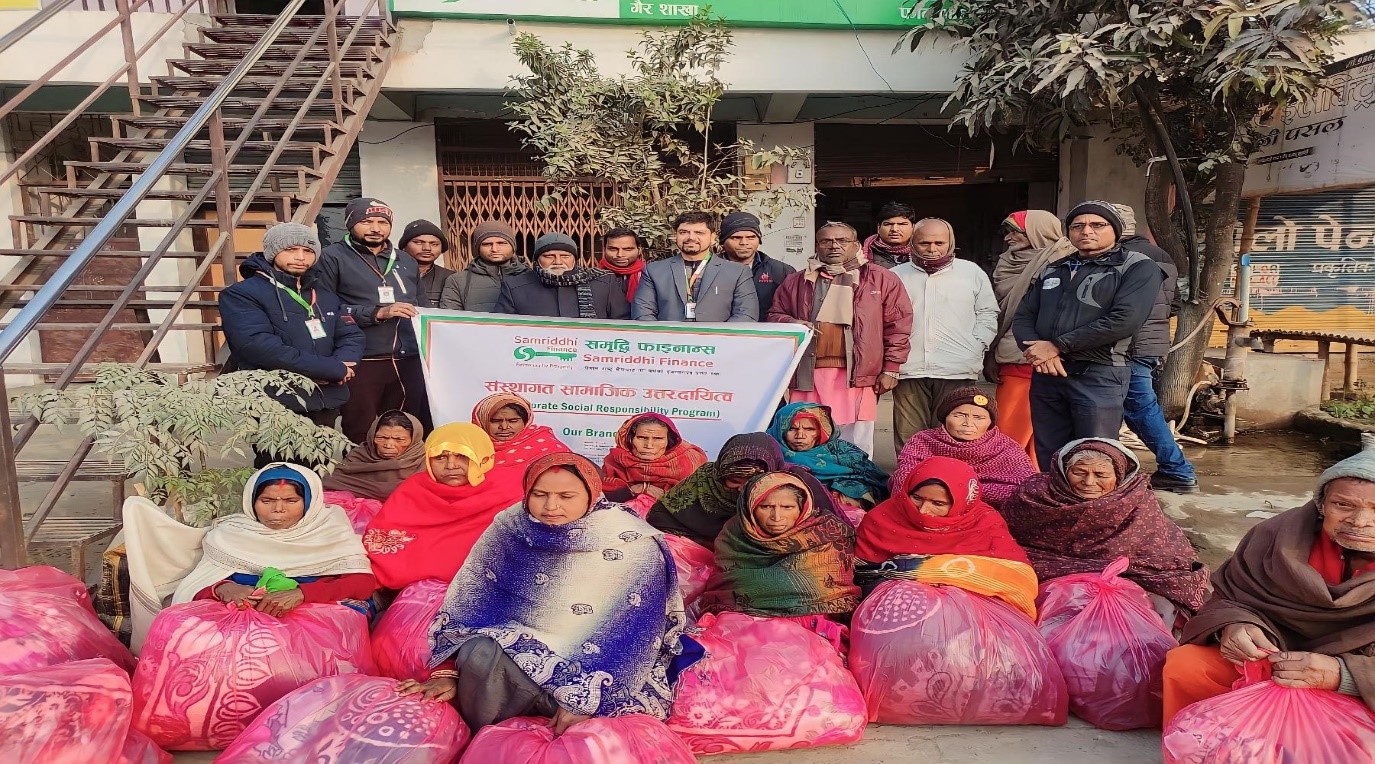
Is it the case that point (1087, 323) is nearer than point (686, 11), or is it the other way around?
point (1087, 323)

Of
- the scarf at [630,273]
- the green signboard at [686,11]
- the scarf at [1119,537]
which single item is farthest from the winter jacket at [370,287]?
the green signboard at [686,11]

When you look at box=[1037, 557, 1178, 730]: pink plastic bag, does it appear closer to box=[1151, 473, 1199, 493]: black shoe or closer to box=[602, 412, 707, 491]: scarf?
box=[602, 412, 707, 491]: scarf

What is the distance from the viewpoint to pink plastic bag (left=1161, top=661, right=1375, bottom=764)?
1870mm

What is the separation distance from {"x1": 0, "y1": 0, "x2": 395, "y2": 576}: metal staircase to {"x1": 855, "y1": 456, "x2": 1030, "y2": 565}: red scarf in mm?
2949

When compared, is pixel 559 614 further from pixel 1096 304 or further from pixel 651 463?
pixel 1096 304

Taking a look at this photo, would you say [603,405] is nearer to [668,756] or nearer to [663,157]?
[668,756]

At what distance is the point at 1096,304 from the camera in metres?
3.70

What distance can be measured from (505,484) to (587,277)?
1.57 m

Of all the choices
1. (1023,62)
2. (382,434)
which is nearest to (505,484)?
(382,434)

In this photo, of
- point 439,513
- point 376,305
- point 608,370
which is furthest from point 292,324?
point 608,370

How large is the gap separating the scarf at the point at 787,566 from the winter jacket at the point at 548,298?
6.63 feet

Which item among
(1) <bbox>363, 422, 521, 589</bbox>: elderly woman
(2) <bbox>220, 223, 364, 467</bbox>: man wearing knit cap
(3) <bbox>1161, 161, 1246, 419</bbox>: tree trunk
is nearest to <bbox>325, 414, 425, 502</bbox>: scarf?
(2) <bbox>220, 223, 364, 467</bbox>: man wearing knit cap

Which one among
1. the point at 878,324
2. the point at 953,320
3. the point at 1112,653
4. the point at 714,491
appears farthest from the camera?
the point at 953,320

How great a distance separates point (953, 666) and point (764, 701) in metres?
0.58
